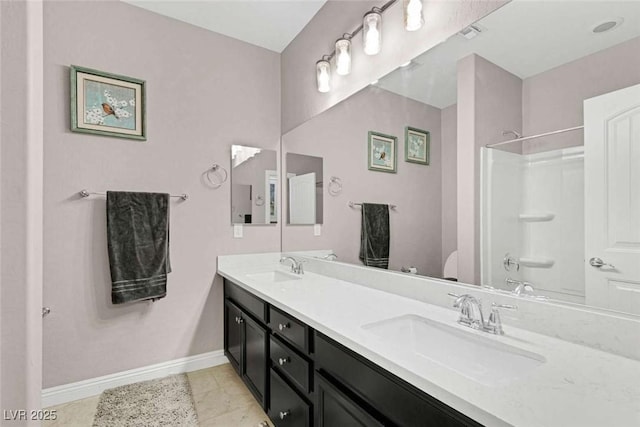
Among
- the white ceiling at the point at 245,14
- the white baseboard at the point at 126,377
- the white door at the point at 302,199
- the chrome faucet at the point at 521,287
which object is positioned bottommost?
the white baseboard at the point at 126,377

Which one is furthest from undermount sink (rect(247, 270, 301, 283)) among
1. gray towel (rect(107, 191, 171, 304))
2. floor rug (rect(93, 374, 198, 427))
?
floor rug (rect(93, 374, 198, 427))

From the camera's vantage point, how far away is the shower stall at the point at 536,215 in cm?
95

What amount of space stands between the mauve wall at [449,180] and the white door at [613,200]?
46 centimetres

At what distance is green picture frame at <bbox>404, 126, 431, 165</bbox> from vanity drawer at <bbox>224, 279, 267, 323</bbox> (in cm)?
107

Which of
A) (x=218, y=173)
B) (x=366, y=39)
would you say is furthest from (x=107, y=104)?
(x=366, y=39)

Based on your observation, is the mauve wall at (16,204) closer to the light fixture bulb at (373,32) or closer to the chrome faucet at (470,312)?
the chrome faucet at (470,312)

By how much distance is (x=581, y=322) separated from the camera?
0.94m

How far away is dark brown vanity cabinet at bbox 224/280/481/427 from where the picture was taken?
82 centimetres

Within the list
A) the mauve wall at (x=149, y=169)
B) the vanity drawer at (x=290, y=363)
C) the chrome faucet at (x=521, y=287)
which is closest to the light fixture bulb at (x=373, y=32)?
the mauve wall at (x=149, y=169)

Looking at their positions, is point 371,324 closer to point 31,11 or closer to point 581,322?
point 581,322

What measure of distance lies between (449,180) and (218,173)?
176 centimetres

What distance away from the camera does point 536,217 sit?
1.02 meters

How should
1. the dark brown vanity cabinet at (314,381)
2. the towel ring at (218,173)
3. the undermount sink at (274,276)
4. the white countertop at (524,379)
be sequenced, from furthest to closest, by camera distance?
the towel ring at (218,173)
the undermount sink at (274,276)
the dark brown vanity cabinet at (314,381)
the white countertop at (524,379)

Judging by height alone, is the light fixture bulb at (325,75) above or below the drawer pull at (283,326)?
above
